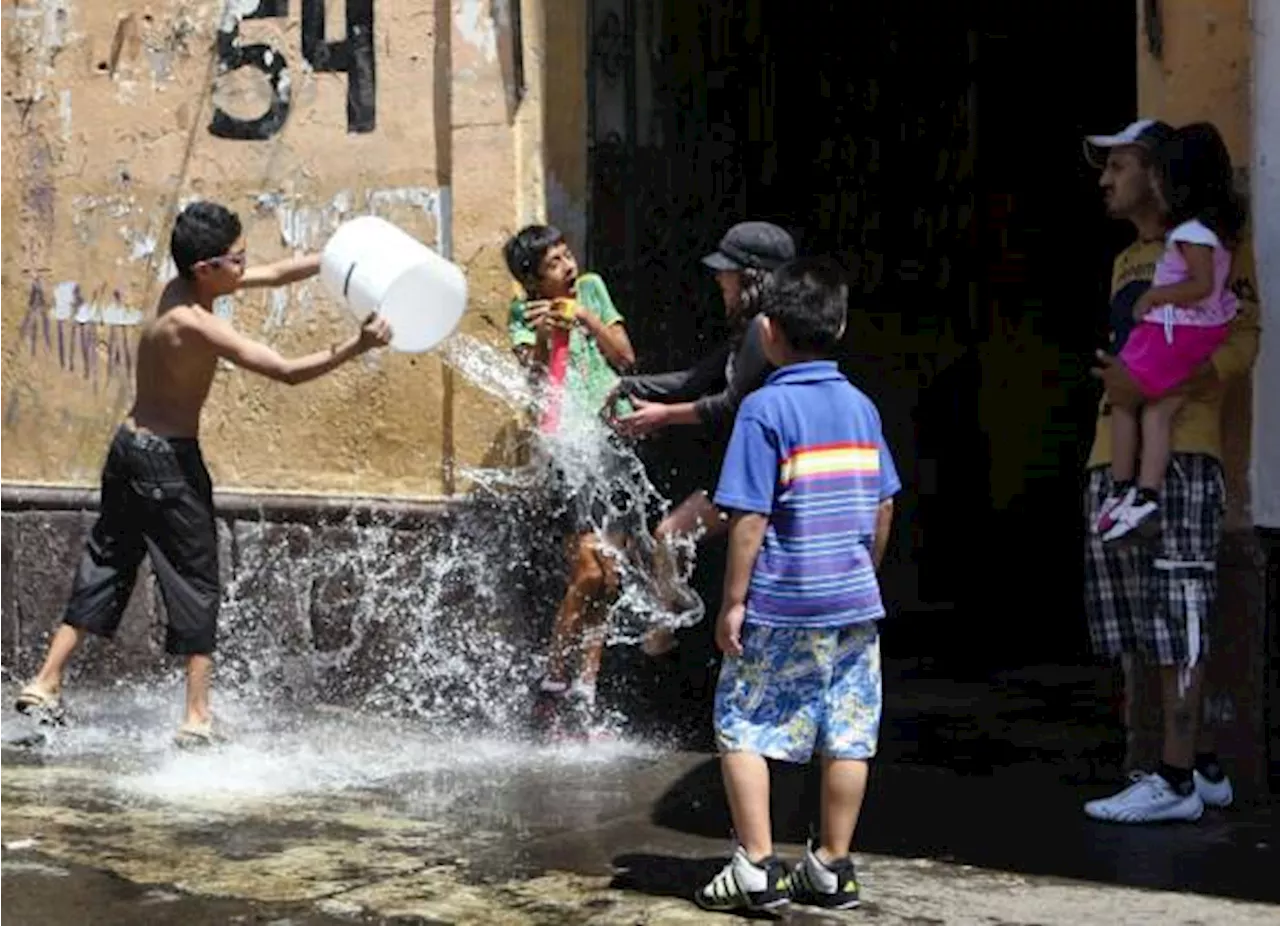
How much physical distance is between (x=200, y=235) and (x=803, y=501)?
9.09 feet

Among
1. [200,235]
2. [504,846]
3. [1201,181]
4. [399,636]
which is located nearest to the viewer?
[504,846]

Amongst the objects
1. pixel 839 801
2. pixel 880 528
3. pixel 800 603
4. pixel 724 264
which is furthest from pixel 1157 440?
pixel 839 801

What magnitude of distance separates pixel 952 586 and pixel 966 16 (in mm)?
2460

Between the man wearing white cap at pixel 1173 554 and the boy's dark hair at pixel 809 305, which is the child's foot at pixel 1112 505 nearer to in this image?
the man wearing white cap at pixel 1173 554

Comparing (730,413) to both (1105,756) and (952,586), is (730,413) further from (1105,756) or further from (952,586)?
(952,586)

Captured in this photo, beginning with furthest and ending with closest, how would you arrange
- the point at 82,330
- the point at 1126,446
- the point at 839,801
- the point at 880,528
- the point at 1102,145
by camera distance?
the point at 82,330
the point at 1102,145
the point at 1126,446
the point at 880,528
the point at 839,801

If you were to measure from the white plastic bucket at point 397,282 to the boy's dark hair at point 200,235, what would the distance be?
0.39m

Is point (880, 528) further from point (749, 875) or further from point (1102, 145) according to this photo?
point (1102, 145)

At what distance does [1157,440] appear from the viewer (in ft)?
20.6

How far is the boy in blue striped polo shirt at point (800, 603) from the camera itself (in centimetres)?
532

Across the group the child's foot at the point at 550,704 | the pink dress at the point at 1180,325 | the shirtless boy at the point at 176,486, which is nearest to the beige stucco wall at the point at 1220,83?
the pink dress at the point at 1180,325

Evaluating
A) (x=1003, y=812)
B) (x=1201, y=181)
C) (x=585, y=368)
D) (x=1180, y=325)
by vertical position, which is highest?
(x=1201, y=181)

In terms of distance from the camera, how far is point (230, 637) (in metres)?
8.62

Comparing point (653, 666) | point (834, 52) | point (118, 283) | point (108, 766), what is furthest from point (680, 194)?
point (108, 766)
